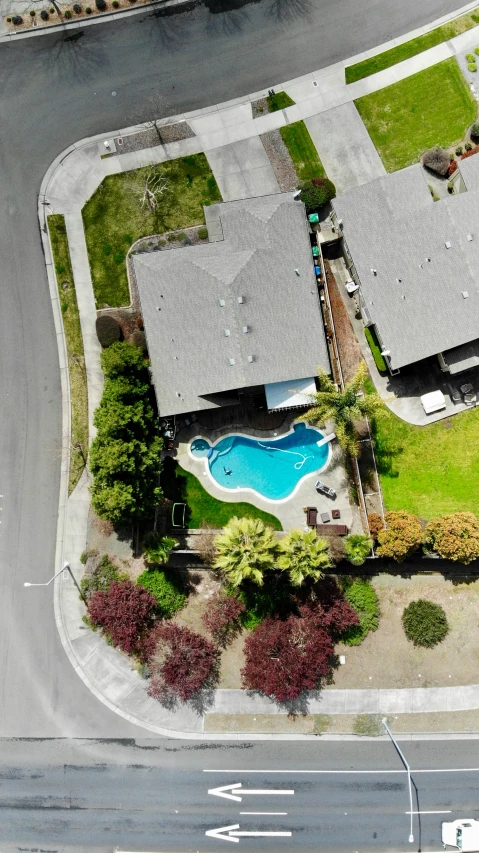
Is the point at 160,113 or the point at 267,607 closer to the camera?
the point at 267,607

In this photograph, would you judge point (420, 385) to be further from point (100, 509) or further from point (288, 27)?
point (288, 27)

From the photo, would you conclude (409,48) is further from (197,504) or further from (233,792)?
(233,792)

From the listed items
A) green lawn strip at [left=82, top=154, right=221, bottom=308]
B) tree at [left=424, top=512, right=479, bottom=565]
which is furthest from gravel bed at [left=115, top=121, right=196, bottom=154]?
tree at [left=424, top=512, right=479, bottom=565]

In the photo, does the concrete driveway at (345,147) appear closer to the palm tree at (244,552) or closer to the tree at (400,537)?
the tree at (400,537)

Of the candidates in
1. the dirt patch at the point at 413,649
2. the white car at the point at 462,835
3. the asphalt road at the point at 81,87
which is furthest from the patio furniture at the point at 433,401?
the white car at the point at 462,835

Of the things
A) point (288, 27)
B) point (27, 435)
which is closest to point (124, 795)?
point (27, 435)

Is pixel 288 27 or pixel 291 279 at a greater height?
pixel 288 27

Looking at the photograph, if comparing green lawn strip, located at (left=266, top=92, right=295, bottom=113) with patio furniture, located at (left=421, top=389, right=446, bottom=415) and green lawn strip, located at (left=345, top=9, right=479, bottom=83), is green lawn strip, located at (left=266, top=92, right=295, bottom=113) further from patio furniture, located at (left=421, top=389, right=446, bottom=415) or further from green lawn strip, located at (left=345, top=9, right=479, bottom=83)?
patio furniture, located at (left=421, top=389, right=446, bottom=415)
